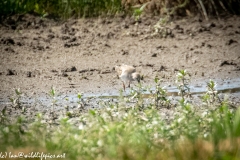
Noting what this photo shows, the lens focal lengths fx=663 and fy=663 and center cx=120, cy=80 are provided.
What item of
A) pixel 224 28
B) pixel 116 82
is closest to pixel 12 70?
pixel 116 82

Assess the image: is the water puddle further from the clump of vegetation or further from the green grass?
the green grass

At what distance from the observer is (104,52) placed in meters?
10.4

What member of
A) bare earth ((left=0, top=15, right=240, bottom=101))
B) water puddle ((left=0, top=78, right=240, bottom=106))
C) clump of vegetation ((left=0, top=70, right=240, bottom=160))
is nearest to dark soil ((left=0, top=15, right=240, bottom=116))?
bare earth ((left=0, top=15, right=240, bottom=101))

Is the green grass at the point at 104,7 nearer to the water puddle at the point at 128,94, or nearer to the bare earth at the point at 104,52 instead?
the bare earth at the point at 104,52

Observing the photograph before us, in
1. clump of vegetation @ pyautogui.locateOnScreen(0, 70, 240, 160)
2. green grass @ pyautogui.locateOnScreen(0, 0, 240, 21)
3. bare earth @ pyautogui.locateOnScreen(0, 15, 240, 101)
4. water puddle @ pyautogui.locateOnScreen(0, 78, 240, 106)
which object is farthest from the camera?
green grass @ pyautogui.locateOnScreen(0, 0, 240, 21)

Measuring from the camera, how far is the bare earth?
8797mm

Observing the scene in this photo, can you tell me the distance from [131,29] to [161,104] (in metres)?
4.30

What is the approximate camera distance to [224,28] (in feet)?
37.1

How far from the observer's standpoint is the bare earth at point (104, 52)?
880 centimetres

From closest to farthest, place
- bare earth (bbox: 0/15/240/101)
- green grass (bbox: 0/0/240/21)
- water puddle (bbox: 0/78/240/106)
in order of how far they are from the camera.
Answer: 1. water puddle (bbox: 0/78/240/106)
2. bare earth (bbox: 0/15/240/101)
3. green grass (bbox: 0/0/240/21)

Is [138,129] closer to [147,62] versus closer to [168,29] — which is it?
→ [147,62]

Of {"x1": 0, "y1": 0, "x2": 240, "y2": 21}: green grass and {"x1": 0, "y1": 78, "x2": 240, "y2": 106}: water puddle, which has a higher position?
{"x1": 0, "y1": 0, "x2": 240, "y2": 21}: green grass

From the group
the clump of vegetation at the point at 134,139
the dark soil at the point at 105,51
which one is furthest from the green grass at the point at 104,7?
the clump of vegetation at the point at 134,139

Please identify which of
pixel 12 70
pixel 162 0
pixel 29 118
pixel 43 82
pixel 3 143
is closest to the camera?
pixel 3 143
